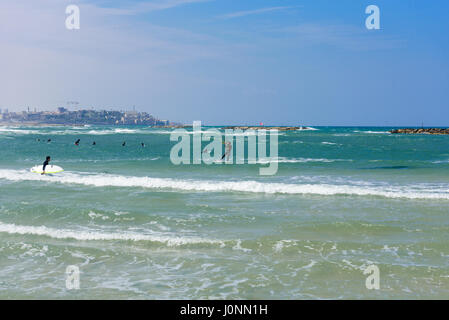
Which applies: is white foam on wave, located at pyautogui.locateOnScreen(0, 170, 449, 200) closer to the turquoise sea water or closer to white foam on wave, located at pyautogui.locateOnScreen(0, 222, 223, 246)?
the turquoise sea water

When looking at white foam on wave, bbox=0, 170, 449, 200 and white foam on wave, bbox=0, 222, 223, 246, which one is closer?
white foam on wave, bbox=0, 222, 223, 246

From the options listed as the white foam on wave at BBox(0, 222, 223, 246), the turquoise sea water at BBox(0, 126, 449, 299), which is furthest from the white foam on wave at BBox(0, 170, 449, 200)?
the white foam on wave at BBox(0, 222, 223, 246)

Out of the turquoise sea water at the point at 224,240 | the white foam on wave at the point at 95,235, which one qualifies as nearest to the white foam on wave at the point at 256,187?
the turquoise sea water at the point at 224,240

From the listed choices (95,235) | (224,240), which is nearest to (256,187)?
(224,240)

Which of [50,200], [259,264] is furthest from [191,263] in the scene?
[50,200]

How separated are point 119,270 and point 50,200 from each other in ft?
30.1

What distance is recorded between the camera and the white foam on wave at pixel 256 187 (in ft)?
58.1

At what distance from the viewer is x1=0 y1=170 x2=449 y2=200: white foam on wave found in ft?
58.1

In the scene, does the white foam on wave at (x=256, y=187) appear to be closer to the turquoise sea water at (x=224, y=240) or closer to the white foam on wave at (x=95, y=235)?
the turquoise sea water at (x=224, y=240)

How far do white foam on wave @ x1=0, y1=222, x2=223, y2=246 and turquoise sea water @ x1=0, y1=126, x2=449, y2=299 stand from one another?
0.03 meters

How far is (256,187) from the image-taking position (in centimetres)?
1942

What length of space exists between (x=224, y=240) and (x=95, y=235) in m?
3.46

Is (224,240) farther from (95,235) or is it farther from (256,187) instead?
(256,187)
